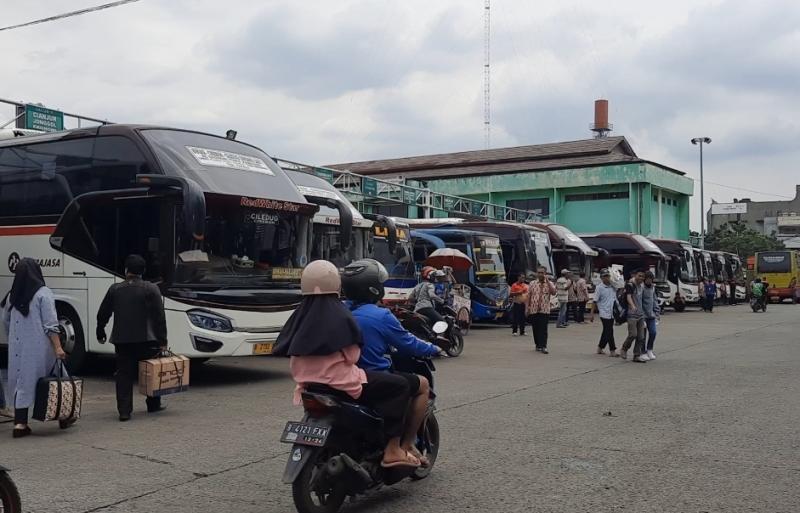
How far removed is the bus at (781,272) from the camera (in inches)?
1983

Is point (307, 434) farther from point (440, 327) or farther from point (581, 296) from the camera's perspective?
point (581, 296)

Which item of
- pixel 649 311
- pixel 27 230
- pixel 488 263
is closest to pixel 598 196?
pixel 488 263

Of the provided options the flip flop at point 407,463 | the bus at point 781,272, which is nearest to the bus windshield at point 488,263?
the flip flop at point 407,463

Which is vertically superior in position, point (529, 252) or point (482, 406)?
point (529, 252)

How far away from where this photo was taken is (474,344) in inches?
769

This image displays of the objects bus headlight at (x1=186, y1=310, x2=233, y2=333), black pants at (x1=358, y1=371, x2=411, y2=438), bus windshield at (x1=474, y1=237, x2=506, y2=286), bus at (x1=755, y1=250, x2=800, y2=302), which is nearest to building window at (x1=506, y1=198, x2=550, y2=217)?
bus at (x1=755, y1=250, x2=800, y2=302)

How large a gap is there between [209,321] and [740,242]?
73.5 meters

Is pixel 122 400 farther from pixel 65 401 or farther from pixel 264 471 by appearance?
pixel 264 471

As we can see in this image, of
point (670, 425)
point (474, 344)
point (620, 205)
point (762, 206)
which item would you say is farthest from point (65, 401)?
point (762, 206)

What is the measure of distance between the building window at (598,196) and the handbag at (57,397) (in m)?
Result: 45.4

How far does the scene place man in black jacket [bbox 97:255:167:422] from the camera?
30.0 ft

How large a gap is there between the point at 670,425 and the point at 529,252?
697 inches

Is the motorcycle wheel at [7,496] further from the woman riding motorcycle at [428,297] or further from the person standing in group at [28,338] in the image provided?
the woman riding motorcycle at [428,297]

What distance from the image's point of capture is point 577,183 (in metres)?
50.7
